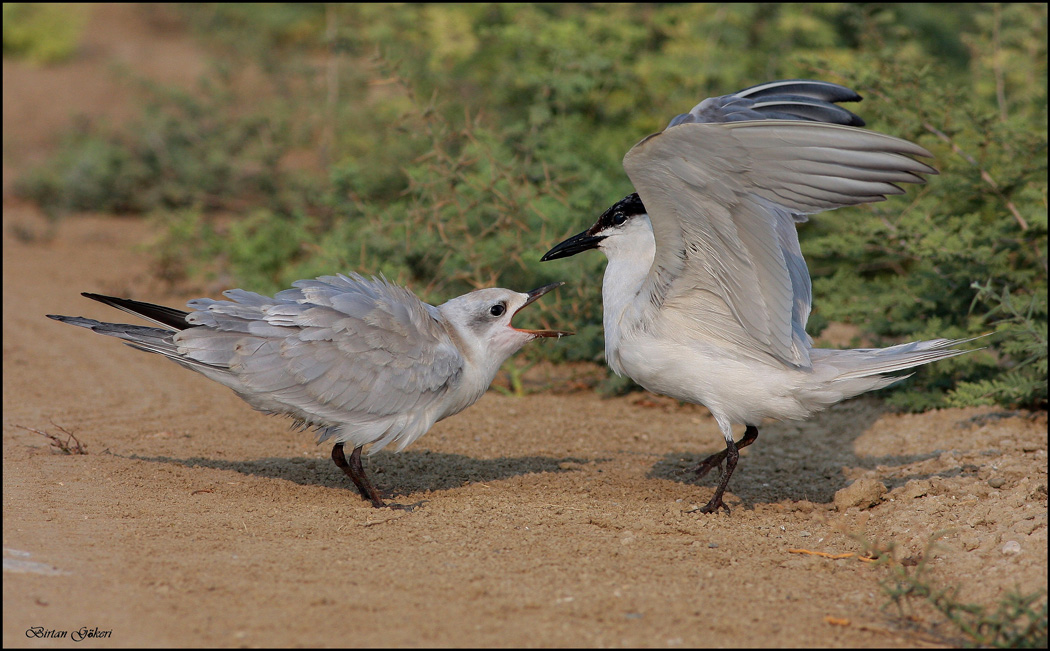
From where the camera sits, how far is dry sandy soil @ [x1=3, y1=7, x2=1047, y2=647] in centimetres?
323

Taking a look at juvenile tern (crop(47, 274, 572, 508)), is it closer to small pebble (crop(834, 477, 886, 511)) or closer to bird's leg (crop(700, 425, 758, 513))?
bird's leg (crop(700, 425, 758, 513))

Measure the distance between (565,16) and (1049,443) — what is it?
22.4ft

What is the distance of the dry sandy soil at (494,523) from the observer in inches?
127

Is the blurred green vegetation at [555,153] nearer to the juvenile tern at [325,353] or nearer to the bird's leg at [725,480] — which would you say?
the juvenile tern at [325,353]

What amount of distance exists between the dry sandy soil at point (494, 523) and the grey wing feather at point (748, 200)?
0.99 meters

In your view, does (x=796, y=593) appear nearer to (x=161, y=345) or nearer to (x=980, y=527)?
(x=980, y=527)

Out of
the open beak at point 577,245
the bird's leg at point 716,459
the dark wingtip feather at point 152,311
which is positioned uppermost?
the open beak at point 577,245

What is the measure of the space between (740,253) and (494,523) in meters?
1.70

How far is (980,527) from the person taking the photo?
421 cm

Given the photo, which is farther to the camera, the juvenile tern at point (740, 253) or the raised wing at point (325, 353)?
the raised wing at point (325, 353)

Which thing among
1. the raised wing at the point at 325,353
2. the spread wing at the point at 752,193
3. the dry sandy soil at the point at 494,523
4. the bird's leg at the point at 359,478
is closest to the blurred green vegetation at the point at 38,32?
the dry sandy soil at the point at 494,523

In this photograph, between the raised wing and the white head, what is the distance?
0.37 meters

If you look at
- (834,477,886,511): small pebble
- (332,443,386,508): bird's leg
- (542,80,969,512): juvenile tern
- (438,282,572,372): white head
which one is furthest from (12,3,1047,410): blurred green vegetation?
(834,477,886,511): small pebble

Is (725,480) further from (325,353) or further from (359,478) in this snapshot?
(325,353)
